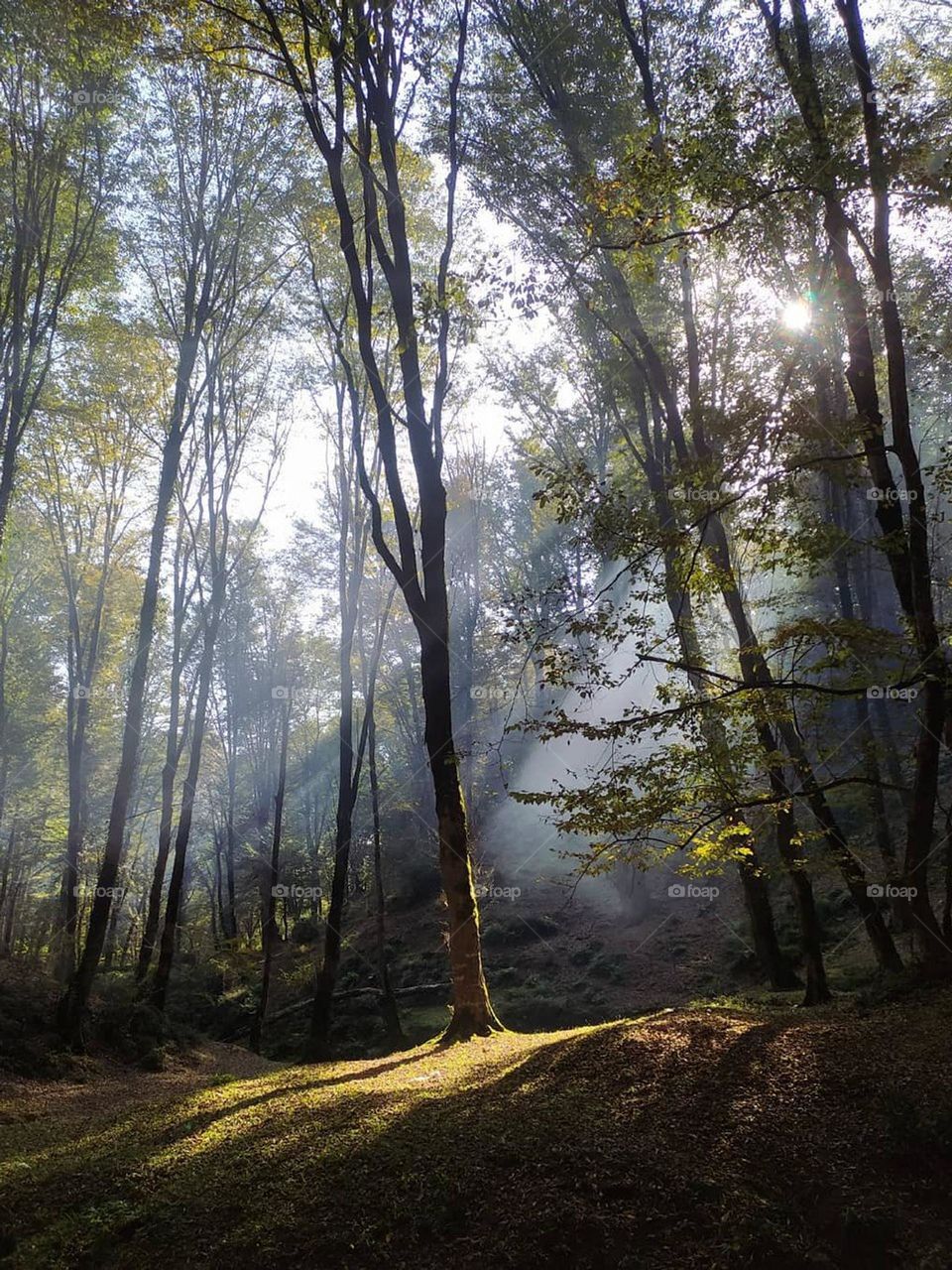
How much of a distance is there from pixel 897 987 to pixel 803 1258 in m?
4.23

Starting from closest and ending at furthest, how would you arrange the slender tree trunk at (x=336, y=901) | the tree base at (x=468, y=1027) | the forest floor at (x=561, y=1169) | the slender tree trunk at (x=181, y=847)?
the forest floor at (x=561, y=1169)
the tree base at (x=468, y=1027)
the slender tree trunk at (x=336, y=901)
the slender tree trunk at (x=181, y=847)

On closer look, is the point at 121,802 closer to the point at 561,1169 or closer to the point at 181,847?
the point at 181,847

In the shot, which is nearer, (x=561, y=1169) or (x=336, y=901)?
(x=561, y=1169)

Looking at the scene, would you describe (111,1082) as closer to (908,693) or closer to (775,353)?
(908,693)

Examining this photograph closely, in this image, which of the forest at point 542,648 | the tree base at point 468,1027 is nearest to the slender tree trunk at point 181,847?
the forest at point 542,648

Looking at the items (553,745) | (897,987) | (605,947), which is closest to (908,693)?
(897,987)

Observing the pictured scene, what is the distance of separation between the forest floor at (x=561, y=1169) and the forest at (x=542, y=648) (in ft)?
0.09

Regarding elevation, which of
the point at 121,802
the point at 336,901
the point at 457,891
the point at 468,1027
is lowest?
the point at 468,1027

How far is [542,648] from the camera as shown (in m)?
5.75

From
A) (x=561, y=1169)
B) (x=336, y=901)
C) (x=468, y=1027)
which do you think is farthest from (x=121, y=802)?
(x=561, y=1169)

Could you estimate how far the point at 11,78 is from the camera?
36.8ft

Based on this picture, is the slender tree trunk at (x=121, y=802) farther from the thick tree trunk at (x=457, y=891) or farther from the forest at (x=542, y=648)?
the thick tree trunk at (x=457, y=891)

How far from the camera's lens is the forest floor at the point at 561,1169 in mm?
3275

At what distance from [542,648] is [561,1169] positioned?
129 inches
